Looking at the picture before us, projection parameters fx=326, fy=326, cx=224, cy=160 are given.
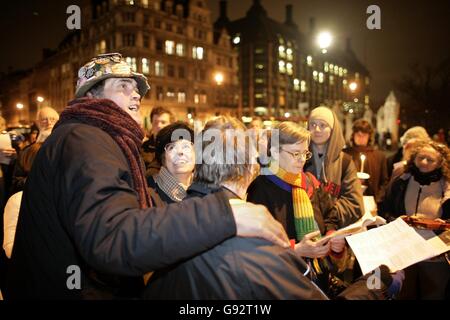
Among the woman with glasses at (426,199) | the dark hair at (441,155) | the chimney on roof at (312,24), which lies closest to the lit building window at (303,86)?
the chimney on roof at (312,24)

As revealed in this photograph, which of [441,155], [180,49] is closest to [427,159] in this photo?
[441,155]

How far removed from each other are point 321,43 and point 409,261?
395 inches

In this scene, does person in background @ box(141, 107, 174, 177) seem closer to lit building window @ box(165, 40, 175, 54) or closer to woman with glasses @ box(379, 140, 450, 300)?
woman with glasses @ box(379, 140, 450, 300)

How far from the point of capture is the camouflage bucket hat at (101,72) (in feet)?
6.51

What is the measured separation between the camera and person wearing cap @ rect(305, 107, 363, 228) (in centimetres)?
396

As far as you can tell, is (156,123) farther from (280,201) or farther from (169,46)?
(169,46)

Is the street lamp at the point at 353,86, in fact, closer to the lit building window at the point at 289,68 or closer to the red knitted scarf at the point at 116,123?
the red knitted scarf at the point at 116,123

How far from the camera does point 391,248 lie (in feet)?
8.19

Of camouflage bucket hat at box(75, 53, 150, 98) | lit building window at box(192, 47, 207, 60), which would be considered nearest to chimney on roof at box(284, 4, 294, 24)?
lit building window at box(192, 47, 207, 60)

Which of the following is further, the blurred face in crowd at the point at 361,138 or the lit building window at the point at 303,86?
the lit building window at the point at 303,86

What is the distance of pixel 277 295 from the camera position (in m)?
1.50

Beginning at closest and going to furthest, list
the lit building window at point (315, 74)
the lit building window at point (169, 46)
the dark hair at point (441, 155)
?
1. the dark hair at point (441, 155)
2. the lit building window at point (169, 46)
3. the lit building window at point (315, 74)

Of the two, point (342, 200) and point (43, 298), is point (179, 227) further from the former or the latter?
point (342, 200)

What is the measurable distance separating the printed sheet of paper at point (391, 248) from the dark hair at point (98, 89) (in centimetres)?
209
